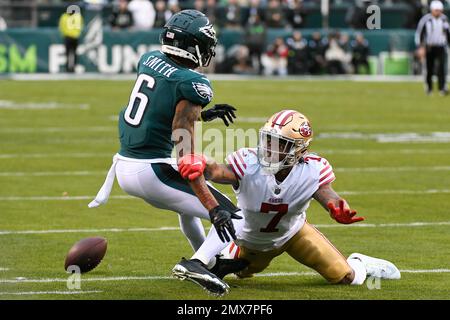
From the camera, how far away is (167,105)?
6832 mm

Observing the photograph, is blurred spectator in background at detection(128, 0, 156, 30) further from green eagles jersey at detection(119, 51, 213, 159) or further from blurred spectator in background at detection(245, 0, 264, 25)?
green eagles jersey at detection(119, 51, 213, 159)

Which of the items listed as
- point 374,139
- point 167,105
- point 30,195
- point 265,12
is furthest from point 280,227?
point 265,12

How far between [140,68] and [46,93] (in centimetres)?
1629

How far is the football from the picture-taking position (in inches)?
287

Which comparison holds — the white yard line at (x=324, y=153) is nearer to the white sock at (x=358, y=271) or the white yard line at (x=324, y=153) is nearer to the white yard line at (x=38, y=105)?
the white yard line at (x=38, y=105)

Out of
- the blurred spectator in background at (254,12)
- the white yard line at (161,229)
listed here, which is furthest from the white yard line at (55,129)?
the blurred spectator in background at (254,12)

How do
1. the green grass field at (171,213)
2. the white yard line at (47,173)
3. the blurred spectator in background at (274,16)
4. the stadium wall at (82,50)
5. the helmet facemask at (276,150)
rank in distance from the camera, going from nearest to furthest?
the helmet facemask at (276,150) → the green grass field at (171,213) → the white yard line at (47,173) → the stadium wall at (82,50) → the blurred spectator in background at (274,16)

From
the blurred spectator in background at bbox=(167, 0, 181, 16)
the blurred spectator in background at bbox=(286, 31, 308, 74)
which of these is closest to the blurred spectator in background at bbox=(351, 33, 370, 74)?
the blurred spectator in background at bbox=(286, 31, 308, 74)

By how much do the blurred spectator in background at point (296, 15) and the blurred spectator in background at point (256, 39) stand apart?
1.66m

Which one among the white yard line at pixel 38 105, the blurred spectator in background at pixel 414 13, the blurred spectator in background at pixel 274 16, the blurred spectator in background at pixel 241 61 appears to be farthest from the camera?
the blurred spectator in background at pixel 274 16

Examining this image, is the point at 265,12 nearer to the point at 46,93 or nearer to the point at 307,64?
the point at 307,64

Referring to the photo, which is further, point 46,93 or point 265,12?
point 265,12

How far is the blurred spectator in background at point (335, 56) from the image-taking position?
29.9 metres

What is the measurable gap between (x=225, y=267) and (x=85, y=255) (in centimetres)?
95
